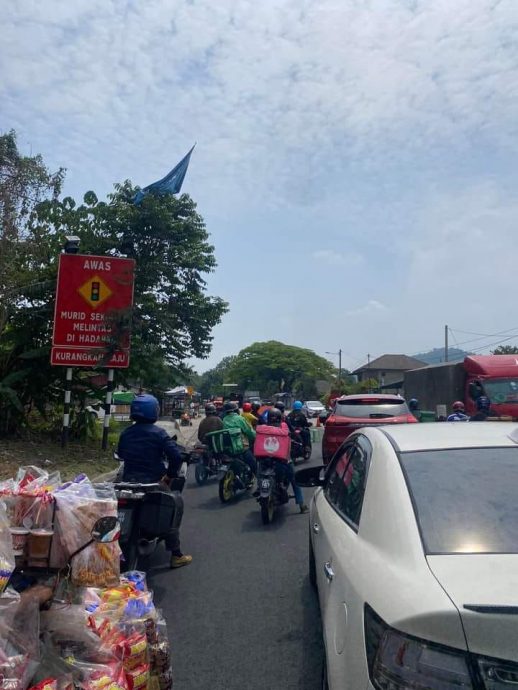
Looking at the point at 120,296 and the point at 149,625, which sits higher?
the point at 120,296

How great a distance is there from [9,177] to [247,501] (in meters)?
8.24

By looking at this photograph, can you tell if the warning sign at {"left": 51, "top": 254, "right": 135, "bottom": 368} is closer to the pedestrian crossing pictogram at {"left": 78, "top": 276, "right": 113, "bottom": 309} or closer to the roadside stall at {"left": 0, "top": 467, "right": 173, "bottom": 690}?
the pedestrian crossing pictogram at {"left": 78, "top": 276, "right": 113, "bottom": 309}

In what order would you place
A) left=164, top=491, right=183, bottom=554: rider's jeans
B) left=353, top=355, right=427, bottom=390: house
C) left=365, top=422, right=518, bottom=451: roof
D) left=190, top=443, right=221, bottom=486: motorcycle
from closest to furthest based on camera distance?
left=365, top=422, right=518, bottom=451: roof < left=164, top=491, right=183, bottom=554: rider's jeans < left=190, top=443, right=221, bottom=486: motorcycle < left=353, top=355, right=427, bottom=390: house

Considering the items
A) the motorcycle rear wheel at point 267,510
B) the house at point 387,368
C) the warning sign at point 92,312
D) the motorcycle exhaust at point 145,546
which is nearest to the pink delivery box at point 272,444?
the motorcycle rear wheel at point 267,510

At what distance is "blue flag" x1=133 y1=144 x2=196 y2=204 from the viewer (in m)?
19.0

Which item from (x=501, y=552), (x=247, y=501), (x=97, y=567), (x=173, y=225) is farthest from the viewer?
(x=173, y=225)

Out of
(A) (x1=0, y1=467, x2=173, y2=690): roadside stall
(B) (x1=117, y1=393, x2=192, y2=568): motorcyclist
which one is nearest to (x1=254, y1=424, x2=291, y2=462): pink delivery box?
(B) (x1=117, y1=393, x2=192, y2=568): motorcyclist

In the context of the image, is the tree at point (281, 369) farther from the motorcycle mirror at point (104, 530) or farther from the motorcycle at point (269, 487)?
the motorcycle mirror at point (104, 530)

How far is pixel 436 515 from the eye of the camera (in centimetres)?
254

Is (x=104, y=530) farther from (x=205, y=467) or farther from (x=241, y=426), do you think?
(x=205, y=467)

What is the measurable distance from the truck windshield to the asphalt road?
27.8 feet

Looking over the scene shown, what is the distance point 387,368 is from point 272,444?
71.7 m

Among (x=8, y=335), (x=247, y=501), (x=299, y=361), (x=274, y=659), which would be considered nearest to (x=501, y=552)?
(x=274, y=659)

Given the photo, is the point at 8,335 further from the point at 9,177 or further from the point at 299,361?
the point at 299,361
